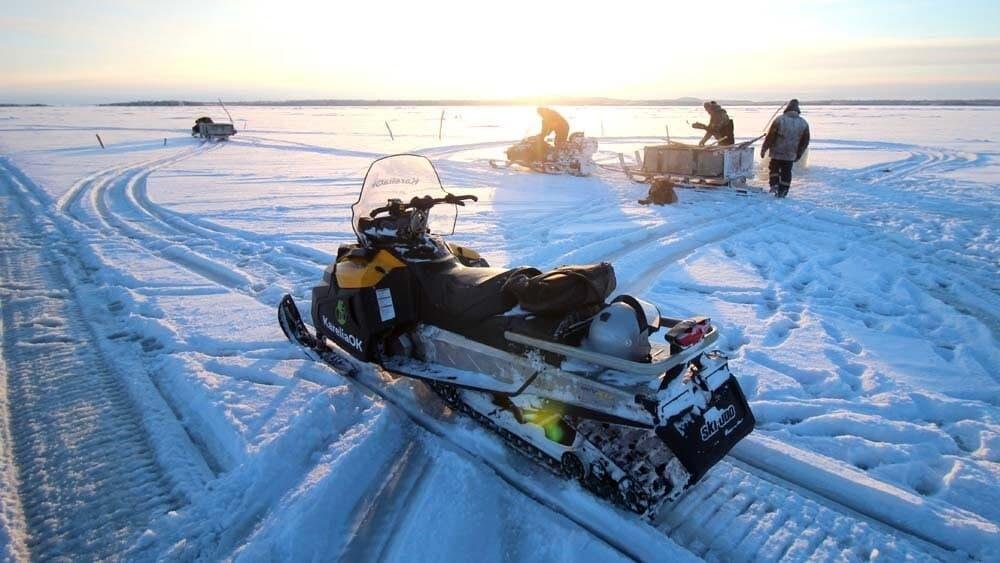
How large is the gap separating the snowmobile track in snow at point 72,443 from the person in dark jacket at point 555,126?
10.6 m

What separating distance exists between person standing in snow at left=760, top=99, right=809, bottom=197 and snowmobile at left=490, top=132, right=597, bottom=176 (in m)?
3.99

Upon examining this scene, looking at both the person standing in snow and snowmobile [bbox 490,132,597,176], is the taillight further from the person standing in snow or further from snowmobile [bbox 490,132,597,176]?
snowmobile [bbox 490,132,597,176]

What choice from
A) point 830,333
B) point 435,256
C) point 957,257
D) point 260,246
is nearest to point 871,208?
point 957,257

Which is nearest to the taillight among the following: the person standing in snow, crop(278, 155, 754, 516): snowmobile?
crop(278, 155, 754, 516): snowmobile

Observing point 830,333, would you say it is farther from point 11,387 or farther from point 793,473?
point 11,387

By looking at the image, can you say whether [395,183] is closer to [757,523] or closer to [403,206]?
[403,206]

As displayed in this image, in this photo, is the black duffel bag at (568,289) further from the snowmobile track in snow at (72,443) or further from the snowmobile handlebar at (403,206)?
the snowmobile track in snow at (72,443)

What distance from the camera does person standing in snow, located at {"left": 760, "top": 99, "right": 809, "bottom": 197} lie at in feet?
32.9

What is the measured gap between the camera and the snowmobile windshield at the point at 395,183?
3.95 meters

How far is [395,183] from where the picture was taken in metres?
4.04

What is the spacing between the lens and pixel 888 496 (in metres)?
2.61

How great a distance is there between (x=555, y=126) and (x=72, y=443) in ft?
39.2

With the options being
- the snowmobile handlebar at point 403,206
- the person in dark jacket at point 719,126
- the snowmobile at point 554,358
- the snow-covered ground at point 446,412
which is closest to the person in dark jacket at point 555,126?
the person in dark jacket at point 719,126

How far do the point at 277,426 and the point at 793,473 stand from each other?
2.62 metres
